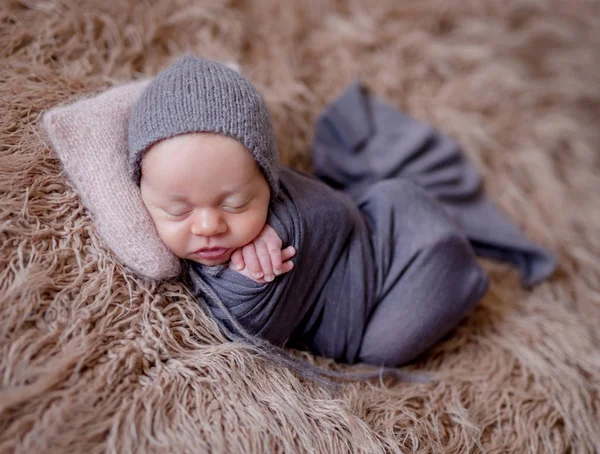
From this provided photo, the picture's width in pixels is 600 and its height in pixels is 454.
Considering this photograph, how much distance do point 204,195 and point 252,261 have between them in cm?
12

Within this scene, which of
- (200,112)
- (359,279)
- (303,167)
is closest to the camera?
(200,112)

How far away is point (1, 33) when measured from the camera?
0.87m

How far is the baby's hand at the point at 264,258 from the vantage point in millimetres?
764

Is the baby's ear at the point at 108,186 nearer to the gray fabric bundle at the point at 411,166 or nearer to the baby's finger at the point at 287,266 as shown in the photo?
the baby's finger at the point at 287,266

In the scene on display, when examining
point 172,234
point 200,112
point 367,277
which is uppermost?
point 200,112

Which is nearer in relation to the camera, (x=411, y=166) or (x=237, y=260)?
(x=237, y=260)

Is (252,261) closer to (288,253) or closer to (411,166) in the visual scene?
(288,253)

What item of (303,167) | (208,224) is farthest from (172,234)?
(303,167)

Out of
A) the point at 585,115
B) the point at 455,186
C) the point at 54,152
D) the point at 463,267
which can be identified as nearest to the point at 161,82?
the point at 54,152

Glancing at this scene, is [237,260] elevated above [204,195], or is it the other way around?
[204,195]

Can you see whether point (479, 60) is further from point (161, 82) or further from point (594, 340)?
point (161, 82)

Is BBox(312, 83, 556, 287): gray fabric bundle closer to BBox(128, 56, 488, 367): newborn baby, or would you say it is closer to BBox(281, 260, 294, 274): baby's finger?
BBox(128, 56, 488, 367): newborn baby

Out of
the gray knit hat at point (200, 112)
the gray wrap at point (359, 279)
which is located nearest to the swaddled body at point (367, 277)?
the gray wrap at point (359, 279)

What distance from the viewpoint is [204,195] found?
714 millimetres
